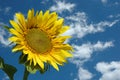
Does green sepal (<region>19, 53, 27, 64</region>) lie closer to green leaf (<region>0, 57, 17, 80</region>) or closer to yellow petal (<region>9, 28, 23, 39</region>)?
A: yellow petal (<region>9, 28, 23, 39</region>)

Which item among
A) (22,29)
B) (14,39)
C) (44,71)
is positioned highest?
(22,29)

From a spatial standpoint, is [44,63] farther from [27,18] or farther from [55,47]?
[27,18]

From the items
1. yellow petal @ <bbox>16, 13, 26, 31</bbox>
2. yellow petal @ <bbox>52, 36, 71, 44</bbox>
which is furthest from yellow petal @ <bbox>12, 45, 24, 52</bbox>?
yellow petal @ <bbox>52, 36, 71, 44</bbox>

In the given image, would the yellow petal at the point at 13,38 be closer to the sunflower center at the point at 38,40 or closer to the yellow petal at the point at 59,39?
the sunflower center at the point at 38,40

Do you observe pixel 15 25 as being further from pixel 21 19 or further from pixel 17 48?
pixel 17 48

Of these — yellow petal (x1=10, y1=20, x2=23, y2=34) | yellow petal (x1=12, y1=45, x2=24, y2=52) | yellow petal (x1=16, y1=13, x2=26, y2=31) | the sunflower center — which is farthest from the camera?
the sunflower center

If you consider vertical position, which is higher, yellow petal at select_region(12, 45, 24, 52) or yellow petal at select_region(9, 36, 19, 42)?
yellow petal at select_region(9, 36, 19, 42)

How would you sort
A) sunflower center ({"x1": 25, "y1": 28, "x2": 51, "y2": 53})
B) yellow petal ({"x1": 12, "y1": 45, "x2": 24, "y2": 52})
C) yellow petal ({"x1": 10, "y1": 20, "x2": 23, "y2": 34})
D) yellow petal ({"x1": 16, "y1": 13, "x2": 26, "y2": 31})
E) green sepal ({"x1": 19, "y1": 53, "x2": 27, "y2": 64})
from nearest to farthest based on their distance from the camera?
yellow petal ({"x1": 12, "y1": 45, "x2": 24, "y2": 52})
green sepal ({"x1": 19, "y1": 53, "x2": 27, "y2": 64})
yellow petal ({"x1": 10, "y1": 20, "x2": 23, "y2": 34})
yellow petal ({"x1": 16, "y1": 13, "x2": 26, "y2": 31})
sunflower center ({"x1": 25, "y1": 28, "x2": 51, "y2": 53})

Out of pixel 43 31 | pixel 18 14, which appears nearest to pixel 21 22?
pixel 18 14
